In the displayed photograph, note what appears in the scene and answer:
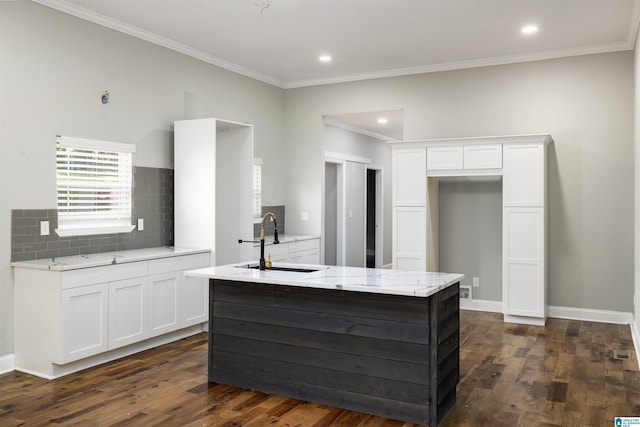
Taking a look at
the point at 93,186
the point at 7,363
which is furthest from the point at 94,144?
the point at 7,363

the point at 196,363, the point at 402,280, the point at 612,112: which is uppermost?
the point at 612,112

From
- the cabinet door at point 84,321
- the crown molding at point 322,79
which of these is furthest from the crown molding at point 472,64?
the cabinet door at point 84,321

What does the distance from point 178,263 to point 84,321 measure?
1072 millimetres

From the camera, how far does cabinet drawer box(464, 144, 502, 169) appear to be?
5.73 m

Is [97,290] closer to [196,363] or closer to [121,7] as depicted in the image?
[196,363]

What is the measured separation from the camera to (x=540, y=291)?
5602 millimetres

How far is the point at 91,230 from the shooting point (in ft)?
15.4

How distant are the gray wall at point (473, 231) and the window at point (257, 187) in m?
2.32

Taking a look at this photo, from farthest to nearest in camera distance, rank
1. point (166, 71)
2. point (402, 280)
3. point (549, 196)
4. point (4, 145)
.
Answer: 1. point (549, 196)
2. point (166, 71)
3. point (4, 145)
4. point (402, 280)

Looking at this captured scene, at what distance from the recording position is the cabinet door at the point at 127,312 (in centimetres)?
433

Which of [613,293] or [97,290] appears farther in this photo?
[613,293]

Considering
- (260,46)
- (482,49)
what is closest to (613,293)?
(482,49)

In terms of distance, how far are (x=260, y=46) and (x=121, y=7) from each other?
1577 mm

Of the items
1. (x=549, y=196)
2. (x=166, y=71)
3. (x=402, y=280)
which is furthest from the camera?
(x=549, y=196)
